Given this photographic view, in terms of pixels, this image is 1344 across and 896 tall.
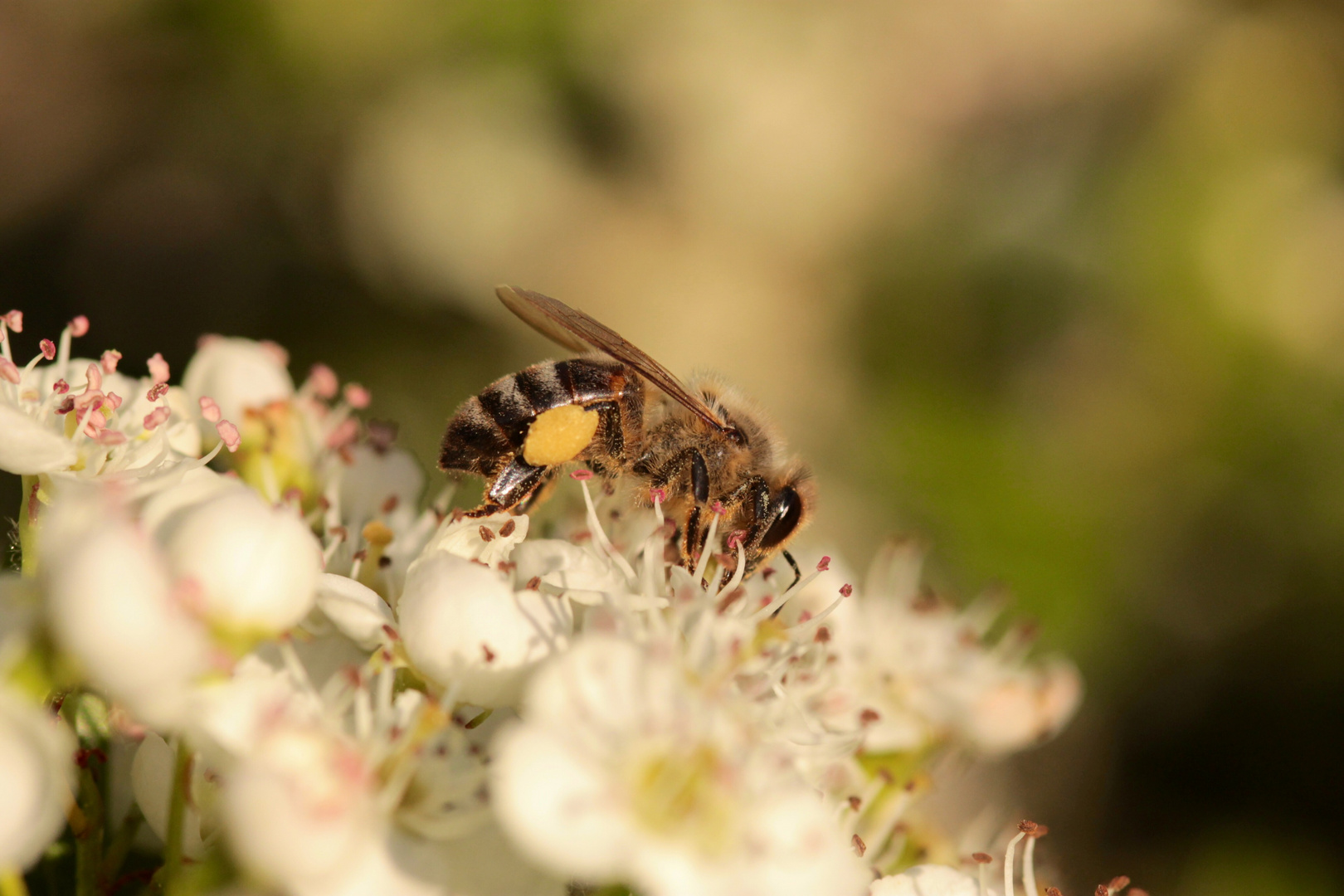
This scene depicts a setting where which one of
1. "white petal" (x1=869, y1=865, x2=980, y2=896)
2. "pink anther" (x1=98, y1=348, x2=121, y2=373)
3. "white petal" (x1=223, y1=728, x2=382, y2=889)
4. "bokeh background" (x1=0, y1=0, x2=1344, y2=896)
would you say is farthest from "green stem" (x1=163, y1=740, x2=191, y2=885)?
"bokeh background" (x1=0, y1=0, x2=1344, y2=896)

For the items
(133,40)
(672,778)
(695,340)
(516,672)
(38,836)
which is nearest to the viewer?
(38,836)

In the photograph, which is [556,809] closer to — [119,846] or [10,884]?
[10,884]

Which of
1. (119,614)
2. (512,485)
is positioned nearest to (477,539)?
(512,485)

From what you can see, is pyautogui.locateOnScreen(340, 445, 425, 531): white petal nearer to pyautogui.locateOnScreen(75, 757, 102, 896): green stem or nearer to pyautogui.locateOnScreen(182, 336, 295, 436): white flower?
pyautogui.locateOnScreen(182, 336, 295, 436): white flower

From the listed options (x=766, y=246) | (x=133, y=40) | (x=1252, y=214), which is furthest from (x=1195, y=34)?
(x=133, y=40)

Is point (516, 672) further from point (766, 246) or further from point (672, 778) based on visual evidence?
point (766, 246)

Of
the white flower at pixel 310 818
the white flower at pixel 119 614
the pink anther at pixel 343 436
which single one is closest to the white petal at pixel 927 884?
the white flower at pixel 310 818
